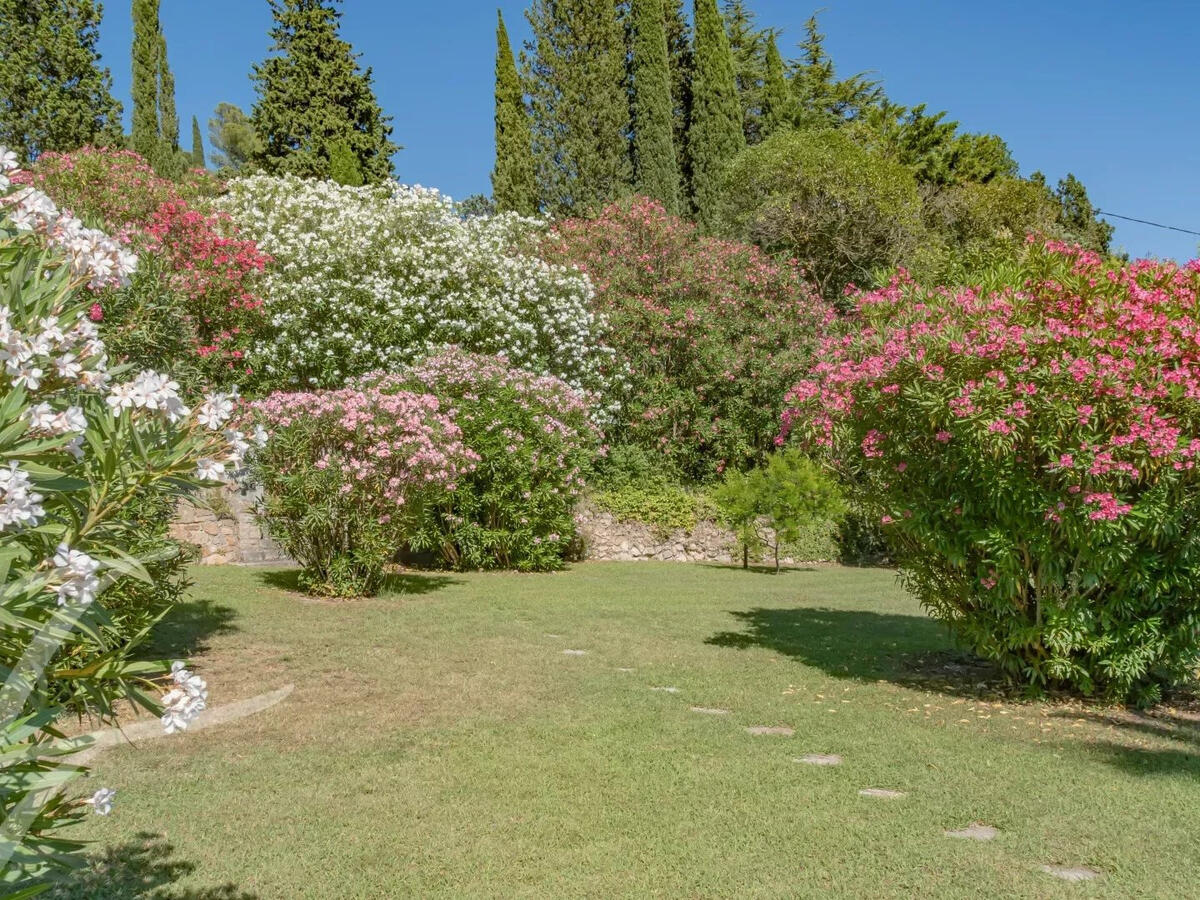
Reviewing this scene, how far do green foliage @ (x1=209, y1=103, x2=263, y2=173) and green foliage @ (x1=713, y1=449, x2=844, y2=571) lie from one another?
1370 inches

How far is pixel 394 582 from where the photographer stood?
41.0 ft

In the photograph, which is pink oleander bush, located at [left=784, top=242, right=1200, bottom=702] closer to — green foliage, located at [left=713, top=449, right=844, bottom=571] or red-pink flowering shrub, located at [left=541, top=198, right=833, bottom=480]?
green foliage, located at [left=713, top=449, right=844, bottom=571]

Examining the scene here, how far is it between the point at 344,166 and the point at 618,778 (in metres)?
21.9

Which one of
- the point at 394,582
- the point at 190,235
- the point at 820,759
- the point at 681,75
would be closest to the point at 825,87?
the point at 681,75

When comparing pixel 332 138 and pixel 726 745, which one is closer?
pixel 726 745

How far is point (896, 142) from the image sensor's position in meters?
32.7

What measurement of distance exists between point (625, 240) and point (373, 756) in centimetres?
1680

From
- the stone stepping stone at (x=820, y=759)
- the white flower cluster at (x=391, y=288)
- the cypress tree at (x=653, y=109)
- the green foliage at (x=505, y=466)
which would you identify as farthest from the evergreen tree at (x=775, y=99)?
the stone stepping stone at (x=820, y=759)

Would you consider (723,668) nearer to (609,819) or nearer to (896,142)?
(609,819)

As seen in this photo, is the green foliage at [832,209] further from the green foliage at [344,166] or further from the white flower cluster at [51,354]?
the white flower cluster at [51,354]

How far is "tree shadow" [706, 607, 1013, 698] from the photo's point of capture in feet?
26.3

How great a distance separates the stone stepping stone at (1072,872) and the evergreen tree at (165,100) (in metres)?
29.8

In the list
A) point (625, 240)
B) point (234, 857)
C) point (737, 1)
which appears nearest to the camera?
point (234, 857)

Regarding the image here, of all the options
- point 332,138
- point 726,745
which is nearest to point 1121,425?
point 726,745
